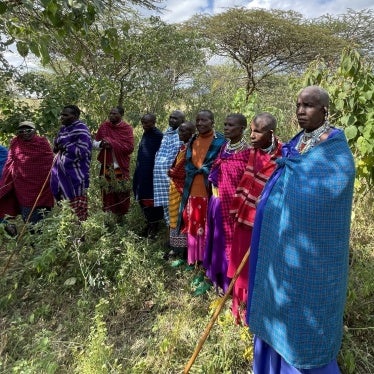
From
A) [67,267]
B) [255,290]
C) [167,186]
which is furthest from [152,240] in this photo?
[255,290]

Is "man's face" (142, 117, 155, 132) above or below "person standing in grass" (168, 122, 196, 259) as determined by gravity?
above

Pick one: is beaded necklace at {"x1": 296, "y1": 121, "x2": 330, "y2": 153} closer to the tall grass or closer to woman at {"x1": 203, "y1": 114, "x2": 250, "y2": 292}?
woman at {"x1": 203, "y1": 114, "x2": 250, "y2": 292}

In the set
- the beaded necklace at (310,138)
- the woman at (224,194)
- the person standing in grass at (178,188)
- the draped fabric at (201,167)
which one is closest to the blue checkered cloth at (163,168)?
the person standing in grass at (178,188)

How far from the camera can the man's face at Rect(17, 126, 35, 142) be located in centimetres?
402

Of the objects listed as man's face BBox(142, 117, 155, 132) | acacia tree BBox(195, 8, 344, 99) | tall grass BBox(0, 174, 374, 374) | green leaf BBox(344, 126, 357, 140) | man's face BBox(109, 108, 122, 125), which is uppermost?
acacia tree BBox(195, 8, 344, 99)

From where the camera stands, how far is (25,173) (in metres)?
4.16

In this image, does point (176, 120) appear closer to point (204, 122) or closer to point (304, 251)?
point (204, 122)

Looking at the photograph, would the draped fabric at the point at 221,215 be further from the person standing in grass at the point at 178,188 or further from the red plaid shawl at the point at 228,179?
the person standing in grass at the point at 178,188

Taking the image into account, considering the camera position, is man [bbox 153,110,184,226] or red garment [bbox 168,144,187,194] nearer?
red garment [bbox 168,144,187,194]

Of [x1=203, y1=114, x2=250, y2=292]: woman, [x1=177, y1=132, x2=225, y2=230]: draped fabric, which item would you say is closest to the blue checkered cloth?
[x1=177, y1=132, x2=225, y2=230]: draped fabric

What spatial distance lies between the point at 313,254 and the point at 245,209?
911mm

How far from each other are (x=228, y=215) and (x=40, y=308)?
5.44 feet

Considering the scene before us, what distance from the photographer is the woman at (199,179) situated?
345 cm

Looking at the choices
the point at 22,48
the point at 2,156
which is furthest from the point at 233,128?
the point at 2,156
